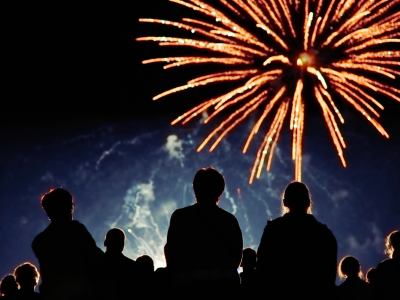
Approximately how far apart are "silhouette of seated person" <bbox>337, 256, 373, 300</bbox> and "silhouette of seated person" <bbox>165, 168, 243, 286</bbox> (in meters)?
1.82

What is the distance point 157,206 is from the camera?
1469 cm

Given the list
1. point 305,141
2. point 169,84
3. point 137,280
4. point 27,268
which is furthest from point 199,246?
point 305,141

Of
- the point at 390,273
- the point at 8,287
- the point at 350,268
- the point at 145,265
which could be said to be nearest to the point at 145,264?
the point at 145,265

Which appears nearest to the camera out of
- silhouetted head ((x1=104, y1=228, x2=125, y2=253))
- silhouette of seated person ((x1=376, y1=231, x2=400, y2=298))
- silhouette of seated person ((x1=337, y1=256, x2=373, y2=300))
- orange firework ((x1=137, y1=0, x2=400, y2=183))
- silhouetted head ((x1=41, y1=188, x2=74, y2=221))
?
silhouetted head ((x1=41, y1=188, x2=74, y2=221))

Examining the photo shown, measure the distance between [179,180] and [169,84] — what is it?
8.49 feet

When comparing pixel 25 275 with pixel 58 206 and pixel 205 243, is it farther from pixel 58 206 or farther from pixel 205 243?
pixel 205 243

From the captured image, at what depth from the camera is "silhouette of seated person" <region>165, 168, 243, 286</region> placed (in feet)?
10.2

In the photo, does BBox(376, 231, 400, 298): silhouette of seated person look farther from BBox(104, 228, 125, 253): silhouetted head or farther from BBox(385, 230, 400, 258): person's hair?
BBox(104, 228, 125, 253): silhouetted head

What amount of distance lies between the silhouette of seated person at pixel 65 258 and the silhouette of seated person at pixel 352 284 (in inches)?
88.4

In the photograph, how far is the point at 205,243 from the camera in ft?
10.4

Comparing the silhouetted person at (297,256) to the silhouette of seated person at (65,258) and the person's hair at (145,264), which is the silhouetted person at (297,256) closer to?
the silhouette of seated person at (65,258)

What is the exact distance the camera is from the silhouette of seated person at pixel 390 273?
4082mm

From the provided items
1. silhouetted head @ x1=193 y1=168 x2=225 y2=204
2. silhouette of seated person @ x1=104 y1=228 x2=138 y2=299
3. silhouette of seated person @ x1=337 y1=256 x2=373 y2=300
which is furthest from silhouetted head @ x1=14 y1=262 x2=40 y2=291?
silhouette of seated person @ x1=337 y1=256 x2=373 y2=300

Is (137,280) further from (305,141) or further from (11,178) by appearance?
(305,141)
